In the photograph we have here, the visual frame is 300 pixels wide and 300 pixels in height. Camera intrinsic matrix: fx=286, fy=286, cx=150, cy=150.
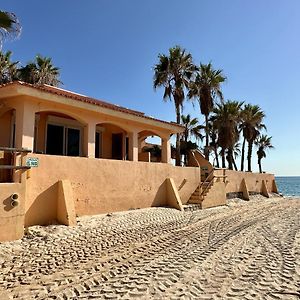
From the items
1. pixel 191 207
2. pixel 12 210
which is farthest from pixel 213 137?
pixel 12 210

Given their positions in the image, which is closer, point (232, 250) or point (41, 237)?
point (232, 250)

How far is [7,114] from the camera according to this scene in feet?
42.4

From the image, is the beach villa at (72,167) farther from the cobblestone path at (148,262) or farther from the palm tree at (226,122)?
the palm tree at (226,122)

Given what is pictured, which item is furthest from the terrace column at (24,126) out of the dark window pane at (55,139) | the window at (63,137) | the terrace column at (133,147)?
the terrace column at (133,147)

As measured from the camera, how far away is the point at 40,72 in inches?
923

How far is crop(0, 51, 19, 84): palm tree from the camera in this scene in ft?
67.6

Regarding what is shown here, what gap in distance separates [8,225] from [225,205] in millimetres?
16453

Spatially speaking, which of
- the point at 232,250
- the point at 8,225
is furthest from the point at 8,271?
the point at 232,250

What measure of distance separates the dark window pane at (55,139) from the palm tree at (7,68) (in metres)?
8.46

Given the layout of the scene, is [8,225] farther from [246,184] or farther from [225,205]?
[246,184]

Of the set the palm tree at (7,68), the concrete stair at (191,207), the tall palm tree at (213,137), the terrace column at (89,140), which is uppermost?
the palm tree at (7,68)

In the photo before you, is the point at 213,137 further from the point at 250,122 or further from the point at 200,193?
the point at 200,193

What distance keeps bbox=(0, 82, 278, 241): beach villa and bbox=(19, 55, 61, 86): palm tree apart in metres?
9.33

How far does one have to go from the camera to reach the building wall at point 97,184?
1025 cm
